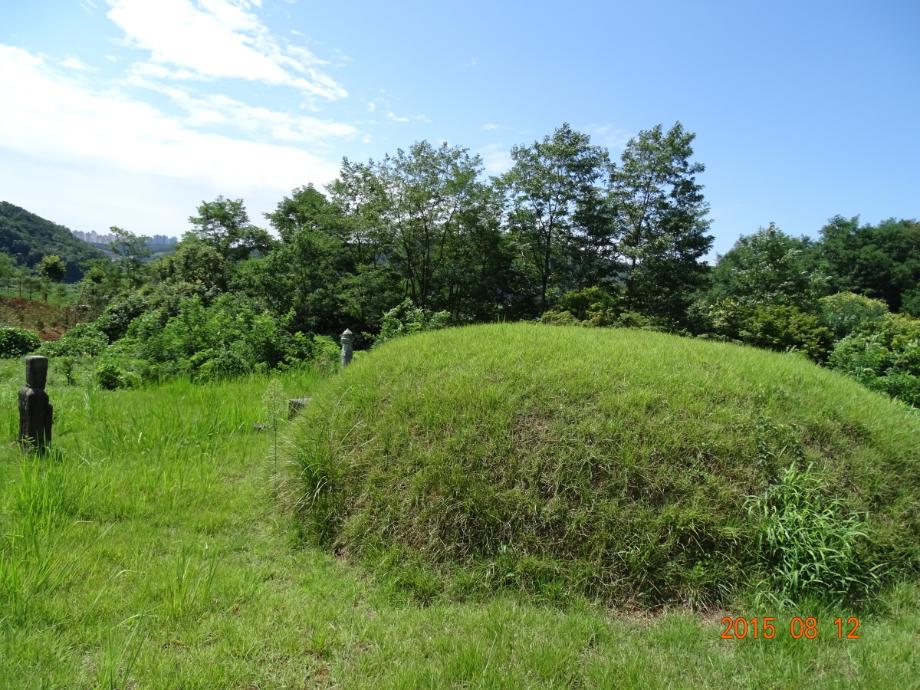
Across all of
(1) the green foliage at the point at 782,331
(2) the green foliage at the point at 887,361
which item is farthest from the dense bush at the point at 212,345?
(1) the green foliage at the point at 782,331

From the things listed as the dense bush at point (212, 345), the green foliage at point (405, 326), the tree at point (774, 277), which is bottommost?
the dense bush at point (212, 345)

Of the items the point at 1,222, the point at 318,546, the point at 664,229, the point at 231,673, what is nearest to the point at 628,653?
the point at 231,673

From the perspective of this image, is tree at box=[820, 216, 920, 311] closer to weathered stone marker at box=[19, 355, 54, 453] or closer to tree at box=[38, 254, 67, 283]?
weathered stone marker at box=[19, 355, 54, 453]

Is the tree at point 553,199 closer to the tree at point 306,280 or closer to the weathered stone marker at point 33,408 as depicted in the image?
the tree at point 306,280

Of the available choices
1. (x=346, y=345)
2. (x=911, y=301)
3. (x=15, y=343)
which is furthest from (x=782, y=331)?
(x=911, y=301)

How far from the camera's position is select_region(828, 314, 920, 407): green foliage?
6316mm

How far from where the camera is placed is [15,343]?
11.8 m

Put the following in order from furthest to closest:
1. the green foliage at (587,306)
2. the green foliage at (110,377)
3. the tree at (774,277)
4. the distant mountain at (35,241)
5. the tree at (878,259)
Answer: the distant mountain at (35,241) < the tree at (878,259) < the tree at (774,277) < the green foliage at (587,306) < the green foliage at (110,377)

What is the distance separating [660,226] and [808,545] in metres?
18.0

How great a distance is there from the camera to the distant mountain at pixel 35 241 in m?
44.7

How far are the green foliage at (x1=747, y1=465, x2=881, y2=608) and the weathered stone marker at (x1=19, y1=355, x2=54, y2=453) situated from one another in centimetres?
514

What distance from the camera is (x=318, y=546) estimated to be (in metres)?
3.10
